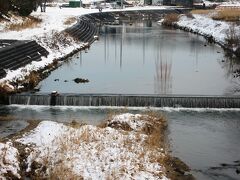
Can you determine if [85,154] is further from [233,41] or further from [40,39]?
[233,41]

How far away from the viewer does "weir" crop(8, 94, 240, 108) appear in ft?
84.4

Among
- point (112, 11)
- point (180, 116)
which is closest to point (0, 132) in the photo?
point (180, 116)

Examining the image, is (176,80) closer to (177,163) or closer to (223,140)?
(223,140)

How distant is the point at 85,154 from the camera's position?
15.8 meters

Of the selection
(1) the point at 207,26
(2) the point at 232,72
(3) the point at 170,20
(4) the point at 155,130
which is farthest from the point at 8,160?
(3) the point at 170,20

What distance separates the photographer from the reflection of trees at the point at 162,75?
29.6 m

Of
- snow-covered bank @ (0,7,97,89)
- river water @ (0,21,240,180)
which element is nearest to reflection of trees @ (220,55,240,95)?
river water @ (0,21,240,180)

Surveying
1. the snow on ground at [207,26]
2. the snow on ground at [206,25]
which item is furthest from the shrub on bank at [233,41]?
the snow on ground at [206,25]

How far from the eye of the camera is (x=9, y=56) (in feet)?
107

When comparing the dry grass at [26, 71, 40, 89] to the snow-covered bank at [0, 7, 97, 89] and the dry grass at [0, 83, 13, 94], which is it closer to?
the snow-covered bank at [0, 7, 97, 89]

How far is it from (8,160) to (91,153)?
2.66 meters

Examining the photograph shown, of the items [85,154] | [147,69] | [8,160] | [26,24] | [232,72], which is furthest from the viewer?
[26,24]

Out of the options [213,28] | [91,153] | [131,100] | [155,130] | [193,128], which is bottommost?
[193,128]

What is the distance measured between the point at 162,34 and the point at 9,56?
31.4 m
